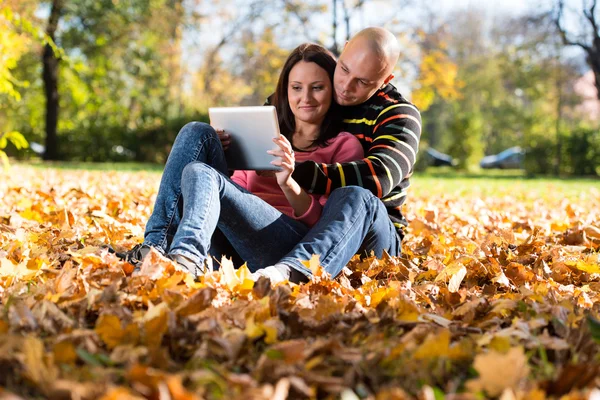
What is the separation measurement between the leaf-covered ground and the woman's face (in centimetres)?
75

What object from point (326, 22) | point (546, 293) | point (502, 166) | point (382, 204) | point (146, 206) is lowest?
point (502, 166)

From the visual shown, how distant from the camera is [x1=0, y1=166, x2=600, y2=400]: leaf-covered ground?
1314 mm

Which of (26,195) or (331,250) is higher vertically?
(331,250)

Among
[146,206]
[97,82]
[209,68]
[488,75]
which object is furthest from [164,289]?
[488,75]

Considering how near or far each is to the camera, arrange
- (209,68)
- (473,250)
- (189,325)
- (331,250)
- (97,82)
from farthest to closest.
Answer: (209,68) < (97,82) < (473,250) < (331,250) < (189,325)

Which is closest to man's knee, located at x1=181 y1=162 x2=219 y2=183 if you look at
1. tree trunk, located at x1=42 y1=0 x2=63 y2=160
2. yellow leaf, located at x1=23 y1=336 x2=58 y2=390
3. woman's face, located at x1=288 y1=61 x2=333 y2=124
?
woman's face, located at x1=288 y1=61 x2=333 y2=124

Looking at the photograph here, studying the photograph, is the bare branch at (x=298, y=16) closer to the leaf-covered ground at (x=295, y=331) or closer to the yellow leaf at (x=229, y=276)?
the leaf-covered ground at (x=295, y=331)

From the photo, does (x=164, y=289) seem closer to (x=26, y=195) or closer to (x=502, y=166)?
(x=26, y=195)

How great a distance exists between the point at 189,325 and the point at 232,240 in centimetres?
100

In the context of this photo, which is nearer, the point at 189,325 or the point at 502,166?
the point at 189,325

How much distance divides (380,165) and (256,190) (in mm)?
660

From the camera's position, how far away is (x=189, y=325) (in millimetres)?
1682

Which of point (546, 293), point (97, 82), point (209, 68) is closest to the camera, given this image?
point (546, 293)

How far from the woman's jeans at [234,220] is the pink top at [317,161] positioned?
0.12 metres
